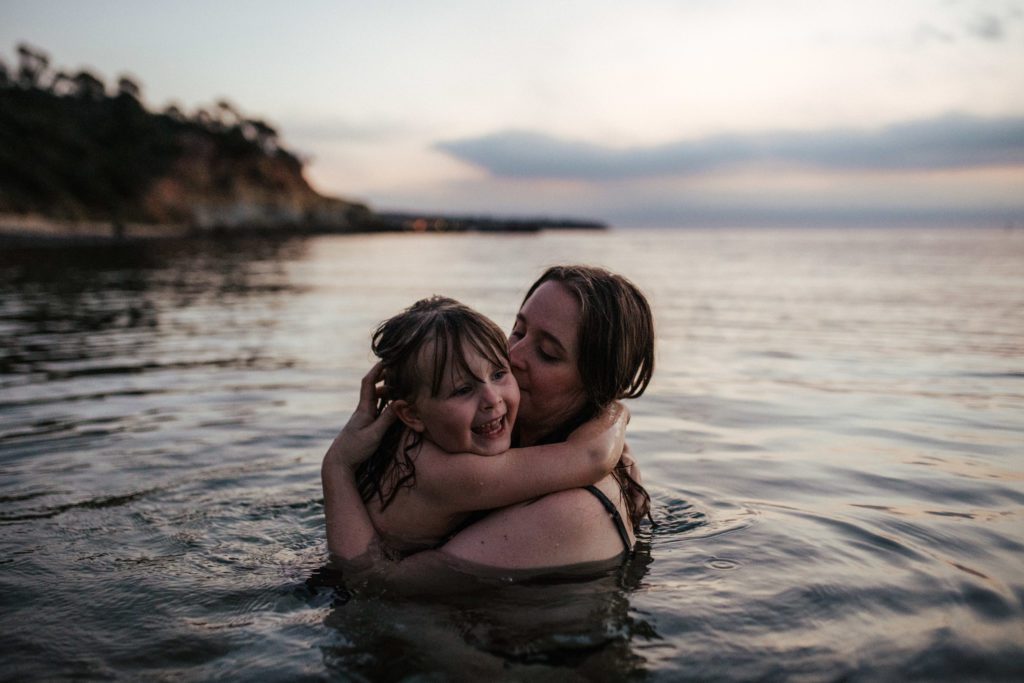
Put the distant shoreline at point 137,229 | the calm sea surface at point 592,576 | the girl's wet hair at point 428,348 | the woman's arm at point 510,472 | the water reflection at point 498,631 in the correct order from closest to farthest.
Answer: the water reflection at point 498,631
the calm sea surface at point 592,576
the girl's wet hair at point 428,348
the woman's arm at point 510,472
the distant shoreline at point 137,229

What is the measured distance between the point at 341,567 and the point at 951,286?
2134 cm

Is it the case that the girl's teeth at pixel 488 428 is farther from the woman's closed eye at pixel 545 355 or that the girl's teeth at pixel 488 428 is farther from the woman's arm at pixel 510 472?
the woman's closed eye at pixel 545 355

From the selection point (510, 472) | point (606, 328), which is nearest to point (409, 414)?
point (510, 472)

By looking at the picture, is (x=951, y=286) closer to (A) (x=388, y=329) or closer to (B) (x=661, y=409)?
(B) (x=661, y=409)

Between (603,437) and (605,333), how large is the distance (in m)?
0.49

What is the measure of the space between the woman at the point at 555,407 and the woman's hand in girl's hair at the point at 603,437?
0.10 m

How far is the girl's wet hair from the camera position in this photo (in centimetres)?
332

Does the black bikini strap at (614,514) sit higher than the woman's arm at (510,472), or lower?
lower

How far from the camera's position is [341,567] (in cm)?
373

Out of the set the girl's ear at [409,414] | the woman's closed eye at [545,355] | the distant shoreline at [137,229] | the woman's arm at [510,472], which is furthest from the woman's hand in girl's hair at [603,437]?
the distant shoreline at [137,229]

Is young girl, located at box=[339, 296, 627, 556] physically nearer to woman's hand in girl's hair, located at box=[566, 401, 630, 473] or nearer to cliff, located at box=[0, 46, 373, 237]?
woman's hand in girl's hair, located at box=[566, 401, 630, 473]

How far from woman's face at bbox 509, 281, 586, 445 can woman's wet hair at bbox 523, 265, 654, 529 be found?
0.04 m

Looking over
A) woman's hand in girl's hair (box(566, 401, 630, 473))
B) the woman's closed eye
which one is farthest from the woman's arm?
the woman's closed eye

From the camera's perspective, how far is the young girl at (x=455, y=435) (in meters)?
3.34
